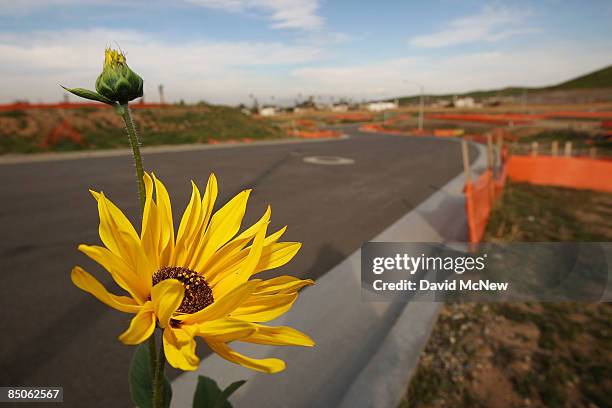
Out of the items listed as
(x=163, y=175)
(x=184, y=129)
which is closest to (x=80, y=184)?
(x=163, y=175)

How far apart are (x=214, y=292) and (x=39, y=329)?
366 cm

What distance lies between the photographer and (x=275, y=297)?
0.72m

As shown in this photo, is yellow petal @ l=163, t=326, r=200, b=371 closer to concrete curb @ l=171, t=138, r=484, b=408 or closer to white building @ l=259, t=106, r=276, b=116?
concrete curb @ l=171, t=138, r=484, b=408

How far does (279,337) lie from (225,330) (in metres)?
0.13

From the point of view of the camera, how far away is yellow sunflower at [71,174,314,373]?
576 mm

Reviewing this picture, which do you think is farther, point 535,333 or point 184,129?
point 184,129

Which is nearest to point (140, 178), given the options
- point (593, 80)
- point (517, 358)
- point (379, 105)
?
point (517, 358)

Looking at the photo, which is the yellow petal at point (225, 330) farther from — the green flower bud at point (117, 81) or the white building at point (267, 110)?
the white building at point (267, 110)

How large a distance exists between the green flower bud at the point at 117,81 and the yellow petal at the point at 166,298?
34cm

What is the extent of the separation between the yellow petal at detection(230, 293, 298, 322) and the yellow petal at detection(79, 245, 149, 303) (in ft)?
0.63

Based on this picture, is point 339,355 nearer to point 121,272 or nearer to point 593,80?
point 121,272

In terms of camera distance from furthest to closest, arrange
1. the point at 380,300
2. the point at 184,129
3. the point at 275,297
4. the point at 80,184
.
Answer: the point at 184,129 → the point at 80,184 → the point at 380,300 → the point at 275,297

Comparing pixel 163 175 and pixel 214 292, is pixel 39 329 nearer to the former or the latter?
pixel 214 292

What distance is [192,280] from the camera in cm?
81
